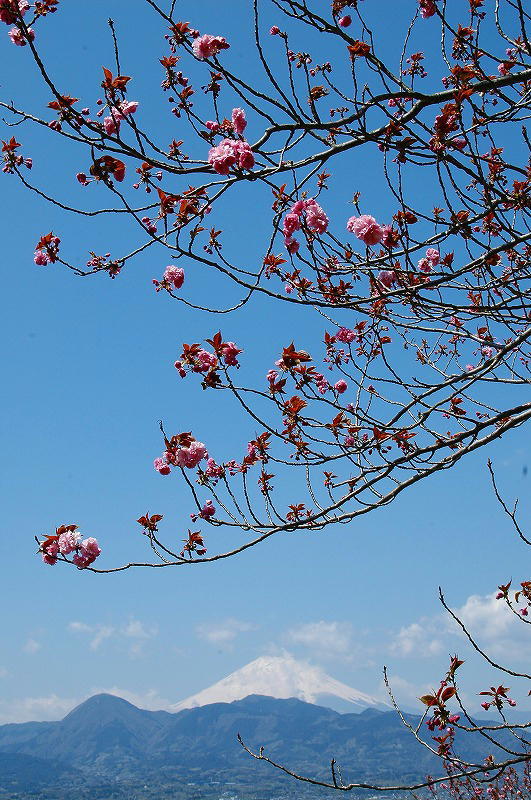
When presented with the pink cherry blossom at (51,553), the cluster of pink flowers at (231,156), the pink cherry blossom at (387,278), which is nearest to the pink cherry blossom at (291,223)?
the cluster of pink flowers at (231,156)

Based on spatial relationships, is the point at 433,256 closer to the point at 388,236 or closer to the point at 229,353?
the point at 388,236

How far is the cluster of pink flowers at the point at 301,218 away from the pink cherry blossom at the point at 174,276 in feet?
3.59

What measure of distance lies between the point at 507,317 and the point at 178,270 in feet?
8.26

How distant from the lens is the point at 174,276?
16.7ft

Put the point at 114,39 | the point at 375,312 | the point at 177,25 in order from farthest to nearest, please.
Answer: the point at 375,312 → the point at 177,25 → the point at 114,39

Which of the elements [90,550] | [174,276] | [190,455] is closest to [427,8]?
[174,276]

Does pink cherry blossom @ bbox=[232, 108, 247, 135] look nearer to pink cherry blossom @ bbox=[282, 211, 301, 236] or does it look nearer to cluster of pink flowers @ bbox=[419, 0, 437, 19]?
pink cherry blossom @ bbox=[282, 211, 301, 236]

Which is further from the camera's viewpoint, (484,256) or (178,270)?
(178,270)

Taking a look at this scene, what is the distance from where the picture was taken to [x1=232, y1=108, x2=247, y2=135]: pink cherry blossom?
4.11 metres

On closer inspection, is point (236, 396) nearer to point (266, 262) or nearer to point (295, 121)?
point (266, 262)

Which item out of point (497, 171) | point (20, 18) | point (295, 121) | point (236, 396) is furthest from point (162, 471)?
point (497, 171)

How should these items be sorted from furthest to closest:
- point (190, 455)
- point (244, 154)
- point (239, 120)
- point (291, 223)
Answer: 1. point (190, 455)
2. point (291, 223)
3. point (239, 120)
4. point (244, 154)

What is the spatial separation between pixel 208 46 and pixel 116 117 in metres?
0.84

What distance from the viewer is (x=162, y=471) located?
4723 millimetres
